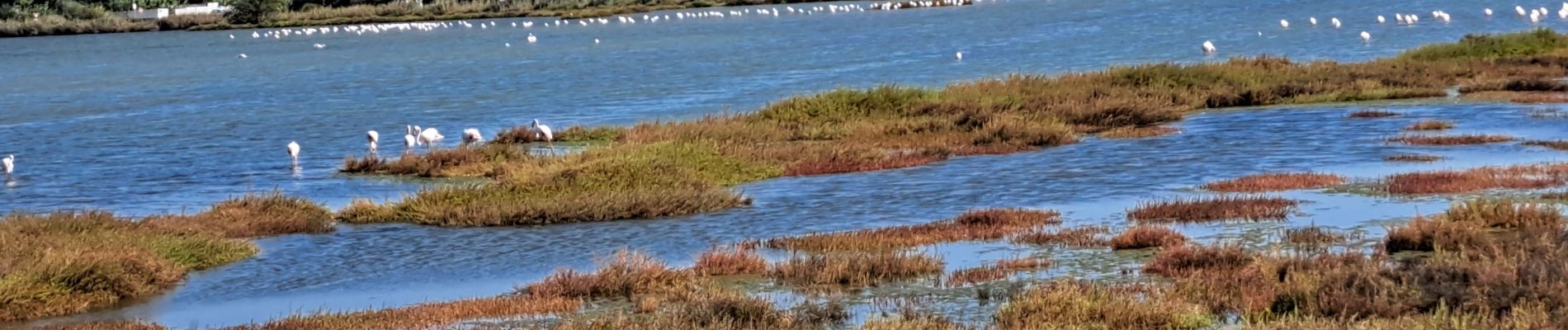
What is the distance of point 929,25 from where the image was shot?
84.8 metres

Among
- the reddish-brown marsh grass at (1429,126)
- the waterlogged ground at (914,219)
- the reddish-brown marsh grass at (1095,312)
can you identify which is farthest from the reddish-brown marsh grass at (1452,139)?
the reddish-brown marsh grass at (1095,312)

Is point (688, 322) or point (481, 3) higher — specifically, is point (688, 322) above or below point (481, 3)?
above

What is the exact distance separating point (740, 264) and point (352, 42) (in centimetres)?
7971

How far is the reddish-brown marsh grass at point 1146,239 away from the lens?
50.9 feet

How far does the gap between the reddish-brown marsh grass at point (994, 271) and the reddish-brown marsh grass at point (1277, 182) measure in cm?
577

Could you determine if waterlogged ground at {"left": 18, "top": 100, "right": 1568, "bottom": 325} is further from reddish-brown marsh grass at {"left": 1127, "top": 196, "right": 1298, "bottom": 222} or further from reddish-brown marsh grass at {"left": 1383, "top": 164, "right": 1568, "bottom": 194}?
reddish-brown marsh grass at {"left": 1383, "top": 164, "right": 1568, "bottom": 194}

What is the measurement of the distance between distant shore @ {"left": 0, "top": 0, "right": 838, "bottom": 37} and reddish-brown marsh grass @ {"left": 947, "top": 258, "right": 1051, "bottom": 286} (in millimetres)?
100170

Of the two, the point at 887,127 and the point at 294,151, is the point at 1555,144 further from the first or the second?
the point at 294,151

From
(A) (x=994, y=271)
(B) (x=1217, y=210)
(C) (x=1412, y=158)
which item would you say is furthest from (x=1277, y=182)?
(A) (x=994, y=271)

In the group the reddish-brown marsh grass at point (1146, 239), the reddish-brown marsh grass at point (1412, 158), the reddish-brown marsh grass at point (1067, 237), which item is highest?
the reddish-brown marsh grass at point (1146, 239)

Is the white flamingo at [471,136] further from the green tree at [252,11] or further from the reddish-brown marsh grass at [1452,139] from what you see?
the green tree at [252,11]

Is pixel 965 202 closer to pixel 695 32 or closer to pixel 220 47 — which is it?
pixel 695 32

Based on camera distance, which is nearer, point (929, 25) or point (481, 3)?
point (929, 25)

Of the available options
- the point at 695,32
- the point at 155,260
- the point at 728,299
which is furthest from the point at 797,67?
the point at 728,299
